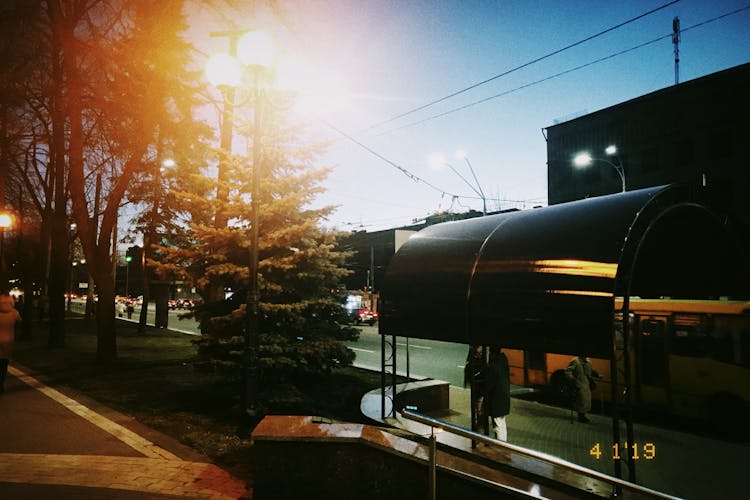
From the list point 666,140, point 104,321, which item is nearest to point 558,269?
point 104,321

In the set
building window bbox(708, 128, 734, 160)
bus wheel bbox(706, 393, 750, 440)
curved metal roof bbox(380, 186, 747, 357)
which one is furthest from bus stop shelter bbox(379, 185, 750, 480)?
building window bbox(708, 128, 734, 160)

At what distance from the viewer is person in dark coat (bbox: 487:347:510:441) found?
22.9 feet

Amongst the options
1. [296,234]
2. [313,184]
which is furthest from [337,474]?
[313,184]

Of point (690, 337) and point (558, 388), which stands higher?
point (690, 337)

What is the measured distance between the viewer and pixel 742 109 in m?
31.1

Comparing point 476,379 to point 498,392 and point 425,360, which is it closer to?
point 498,392

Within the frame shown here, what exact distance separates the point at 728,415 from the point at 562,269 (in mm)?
6560

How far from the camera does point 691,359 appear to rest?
351 inches

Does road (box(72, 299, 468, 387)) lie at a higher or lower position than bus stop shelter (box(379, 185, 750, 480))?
lower

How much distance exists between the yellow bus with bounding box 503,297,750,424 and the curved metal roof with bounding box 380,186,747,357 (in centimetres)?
262

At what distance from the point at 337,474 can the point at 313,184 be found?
18.7 feet

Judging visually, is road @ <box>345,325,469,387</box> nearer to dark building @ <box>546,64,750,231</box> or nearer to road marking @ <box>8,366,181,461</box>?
road marking @ <box>8,366,181,461</box>

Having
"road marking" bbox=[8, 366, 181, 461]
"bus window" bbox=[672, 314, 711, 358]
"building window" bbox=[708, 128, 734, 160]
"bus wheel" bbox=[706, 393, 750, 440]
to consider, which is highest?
"building window" bbox=[708, 128, 734, 160]

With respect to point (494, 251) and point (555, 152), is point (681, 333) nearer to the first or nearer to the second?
point (494, 251)
